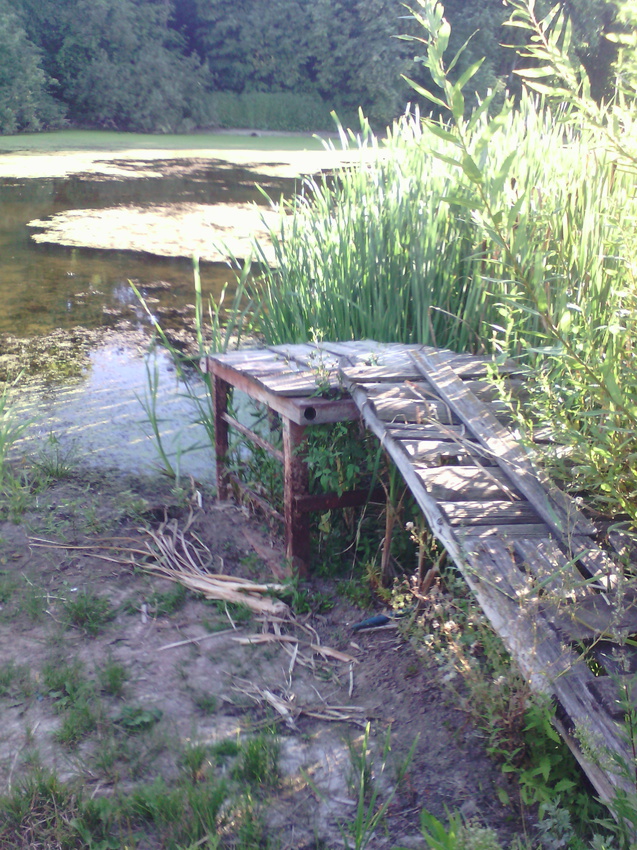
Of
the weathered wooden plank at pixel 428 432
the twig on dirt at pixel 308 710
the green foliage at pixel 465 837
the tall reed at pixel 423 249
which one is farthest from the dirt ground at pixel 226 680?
the tall reed at pixel 423 249

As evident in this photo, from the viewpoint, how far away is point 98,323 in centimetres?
530

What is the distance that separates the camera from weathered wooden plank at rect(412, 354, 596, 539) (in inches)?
63.2

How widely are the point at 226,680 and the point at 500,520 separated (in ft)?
2.85

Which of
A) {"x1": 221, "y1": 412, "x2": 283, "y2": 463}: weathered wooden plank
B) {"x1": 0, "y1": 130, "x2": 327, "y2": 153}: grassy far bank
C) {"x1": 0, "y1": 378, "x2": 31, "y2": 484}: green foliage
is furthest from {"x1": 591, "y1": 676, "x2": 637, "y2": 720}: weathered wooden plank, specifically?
{"x1": 0, "y1": 130, "x2": 327, "y2": 153}: grassy far bank

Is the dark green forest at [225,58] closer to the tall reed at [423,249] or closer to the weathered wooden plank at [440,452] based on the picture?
the tall reed at [423,249]

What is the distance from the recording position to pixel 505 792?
1.53 metres

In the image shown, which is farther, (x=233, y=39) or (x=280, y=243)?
(x=233, y=39)

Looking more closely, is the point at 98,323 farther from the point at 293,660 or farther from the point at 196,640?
the point at 293,660

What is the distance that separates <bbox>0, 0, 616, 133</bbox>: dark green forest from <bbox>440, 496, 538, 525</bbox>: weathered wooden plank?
57.7ft

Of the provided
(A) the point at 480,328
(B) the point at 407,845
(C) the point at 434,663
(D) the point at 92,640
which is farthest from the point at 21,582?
(A) the point at 480,328

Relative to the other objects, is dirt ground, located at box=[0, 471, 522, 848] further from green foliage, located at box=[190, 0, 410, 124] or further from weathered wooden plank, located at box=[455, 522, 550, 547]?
green foliage, located at box=[190, 0, 410, 124]

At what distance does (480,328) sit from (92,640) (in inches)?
62.8

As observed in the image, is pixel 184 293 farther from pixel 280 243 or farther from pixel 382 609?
pixel 382 609

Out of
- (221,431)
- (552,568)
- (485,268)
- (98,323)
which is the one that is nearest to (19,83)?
(98,323)
